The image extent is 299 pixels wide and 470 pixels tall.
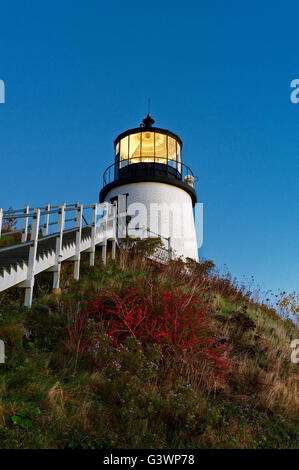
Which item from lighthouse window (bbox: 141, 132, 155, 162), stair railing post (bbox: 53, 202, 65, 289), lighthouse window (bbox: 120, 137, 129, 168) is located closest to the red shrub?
stair railing post (bbox: 53, 202, 65, 289)

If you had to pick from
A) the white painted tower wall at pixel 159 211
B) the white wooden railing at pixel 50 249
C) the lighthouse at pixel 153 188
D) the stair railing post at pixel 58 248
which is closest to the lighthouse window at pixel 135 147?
the lighthouse at pixel 153 188

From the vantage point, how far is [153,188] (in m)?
18.0

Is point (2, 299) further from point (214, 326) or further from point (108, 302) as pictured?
point (214, 326)

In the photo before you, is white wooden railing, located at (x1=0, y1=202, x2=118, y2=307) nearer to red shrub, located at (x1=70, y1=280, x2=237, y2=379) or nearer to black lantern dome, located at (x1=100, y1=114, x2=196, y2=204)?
red shrub, located at (x1=70, y1=280, x2=237, y2=379)

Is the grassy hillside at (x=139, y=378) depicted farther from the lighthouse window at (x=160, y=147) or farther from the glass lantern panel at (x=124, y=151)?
the glass lantern panel at (x=124, y=151)

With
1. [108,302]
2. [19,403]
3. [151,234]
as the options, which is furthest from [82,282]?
[151,234]

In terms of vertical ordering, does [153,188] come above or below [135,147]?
below

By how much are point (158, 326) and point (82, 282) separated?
3.36 meters

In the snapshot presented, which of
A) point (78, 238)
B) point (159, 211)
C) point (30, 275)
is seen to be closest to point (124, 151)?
point (159, 211)

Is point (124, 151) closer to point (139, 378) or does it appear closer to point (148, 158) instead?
point (148, 158)

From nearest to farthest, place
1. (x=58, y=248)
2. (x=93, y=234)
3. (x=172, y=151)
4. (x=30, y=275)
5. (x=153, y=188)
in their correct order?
1. (x=30, y=275)
2. (x=58, y=248)
3. (x=93, y=234)
4. (x=153, y=188)
5. (x=172, y=151)

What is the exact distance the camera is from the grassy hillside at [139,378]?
13.2ft

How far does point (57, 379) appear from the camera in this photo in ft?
15.9

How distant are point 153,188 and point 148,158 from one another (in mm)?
1930
